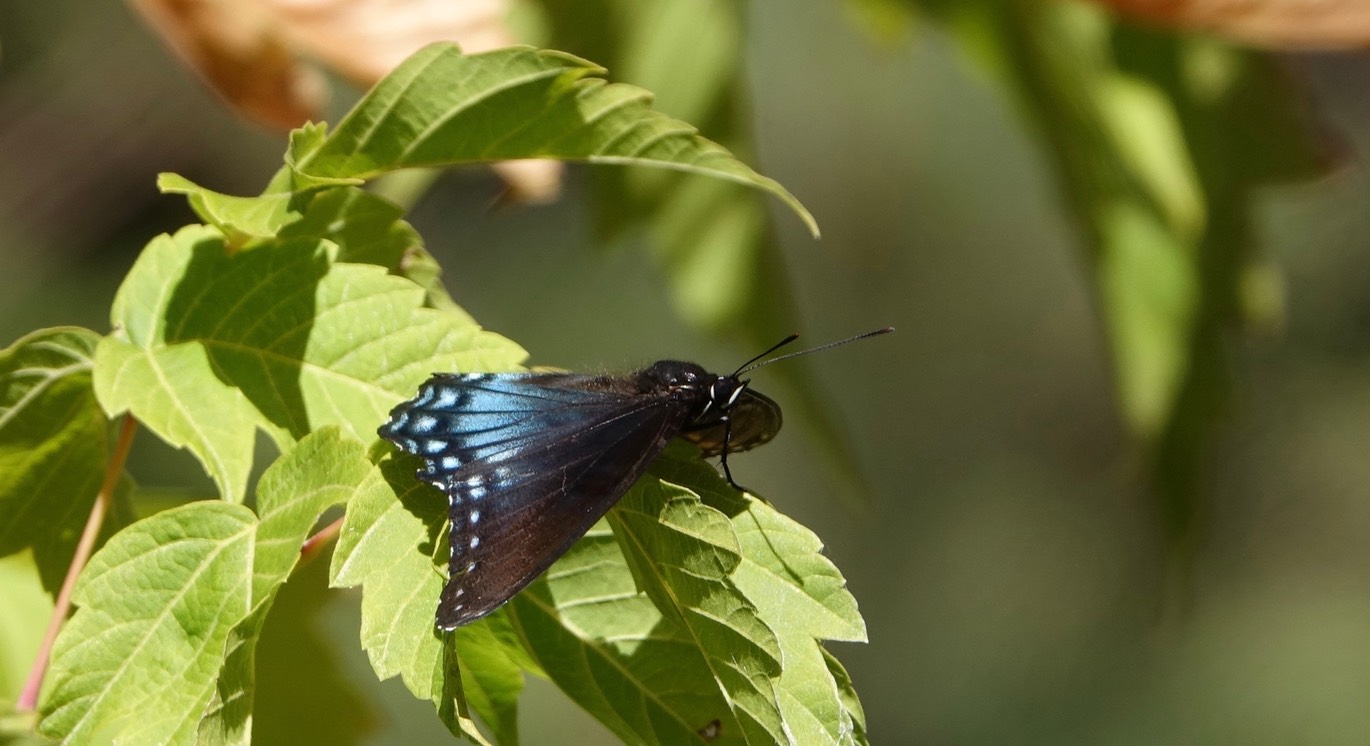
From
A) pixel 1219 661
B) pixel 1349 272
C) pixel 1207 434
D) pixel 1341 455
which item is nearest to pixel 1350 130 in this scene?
pixel 1349 272

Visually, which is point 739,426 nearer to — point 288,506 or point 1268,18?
point 288,506

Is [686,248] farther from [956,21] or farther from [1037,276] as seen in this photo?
[1037,276]

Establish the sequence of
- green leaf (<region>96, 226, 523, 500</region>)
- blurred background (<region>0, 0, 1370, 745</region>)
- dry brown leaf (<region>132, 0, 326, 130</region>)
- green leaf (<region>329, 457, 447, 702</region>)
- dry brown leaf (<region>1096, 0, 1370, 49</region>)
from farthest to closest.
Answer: blurred background (<region>0, 0, 1370, 745</region>) → dry brown leaf (<region>1096, 0, 1370, 49</region>) → dry brown leaf (<region>132, 0, 326, 130</region>) → green leaf (<region>96, 226, 523, 500</region>) → green leaf (<region>329, 457, 447, 702</region>)

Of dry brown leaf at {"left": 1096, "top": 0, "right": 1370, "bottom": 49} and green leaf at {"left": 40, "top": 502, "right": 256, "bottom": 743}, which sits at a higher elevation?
green leaf at {"left": 40, "top": 502, "right": 256, "bottom": 743}

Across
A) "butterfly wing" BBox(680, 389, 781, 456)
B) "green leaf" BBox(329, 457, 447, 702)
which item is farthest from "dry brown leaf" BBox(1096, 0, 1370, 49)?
"green leaf" BBox(329, 457, 447, 702)

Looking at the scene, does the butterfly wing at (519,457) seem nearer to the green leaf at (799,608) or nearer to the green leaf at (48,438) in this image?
the green leaf at (799,608)

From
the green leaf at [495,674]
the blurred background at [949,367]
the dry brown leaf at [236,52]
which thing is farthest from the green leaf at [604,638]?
the blurred background at [949,367]

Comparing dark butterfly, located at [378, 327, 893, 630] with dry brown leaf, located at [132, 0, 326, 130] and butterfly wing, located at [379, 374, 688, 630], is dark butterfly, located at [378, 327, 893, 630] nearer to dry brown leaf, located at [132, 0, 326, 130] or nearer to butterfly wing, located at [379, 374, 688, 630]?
butterfly wing, located at [379, 374, 688, 630]
